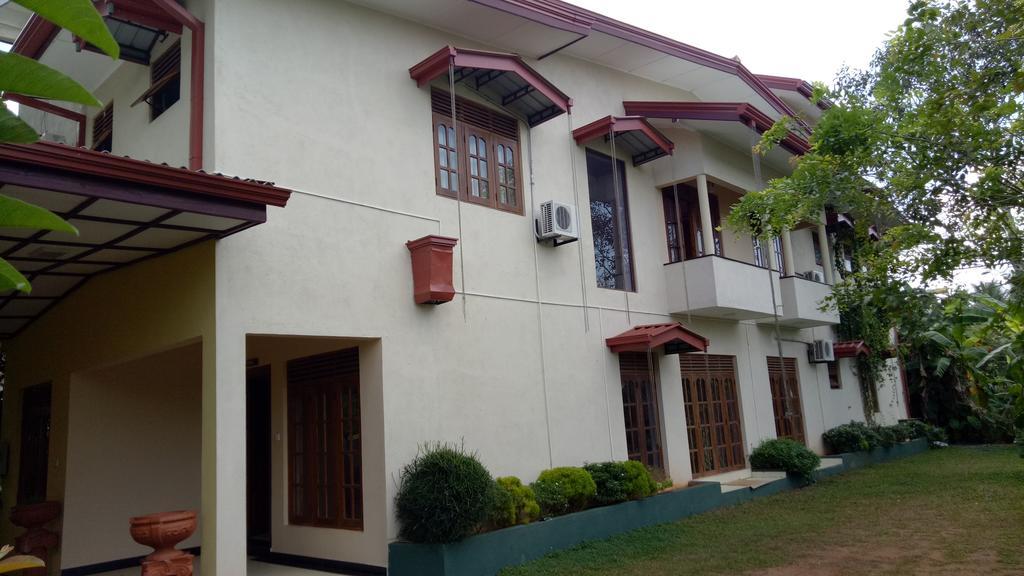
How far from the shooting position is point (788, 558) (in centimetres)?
889

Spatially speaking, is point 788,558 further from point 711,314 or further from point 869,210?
point 711,314

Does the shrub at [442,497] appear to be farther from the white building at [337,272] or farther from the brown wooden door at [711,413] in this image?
the brown wooden door at [711,413]

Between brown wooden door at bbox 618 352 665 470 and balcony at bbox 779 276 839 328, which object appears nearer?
brown wooden door at bbox 618 352 665 470

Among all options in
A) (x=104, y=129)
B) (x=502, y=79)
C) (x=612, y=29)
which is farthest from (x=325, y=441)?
(x=612, y=29)

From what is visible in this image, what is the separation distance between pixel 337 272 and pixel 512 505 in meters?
3.44

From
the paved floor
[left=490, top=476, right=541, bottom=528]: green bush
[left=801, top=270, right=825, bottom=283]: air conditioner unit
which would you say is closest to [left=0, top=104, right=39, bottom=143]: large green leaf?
[left=490, top=476, right=541, bottom=528]: green bush

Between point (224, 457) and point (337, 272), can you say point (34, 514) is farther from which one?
point (337, 272)

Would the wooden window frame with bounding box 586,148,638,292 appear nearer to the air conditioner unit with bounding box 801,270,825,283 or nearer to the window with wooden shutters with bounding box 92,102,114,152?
the air conditioner unit with bounding box 801,270,825,283

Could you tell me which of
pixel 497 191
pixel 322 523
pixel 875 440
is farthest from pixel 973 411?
pixel 322 523

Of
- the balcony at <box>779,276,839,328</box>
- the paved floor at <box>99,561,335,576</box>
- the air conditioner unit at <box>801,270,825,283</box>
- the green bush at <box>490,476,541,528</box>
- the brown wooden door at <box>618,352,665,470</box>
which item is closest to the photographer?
the green bush at <box>490,476,541,528</box>

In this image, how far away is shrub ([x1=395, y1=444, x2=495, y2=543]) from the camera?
8.22 m

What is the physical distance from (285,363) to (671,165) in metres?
8.05

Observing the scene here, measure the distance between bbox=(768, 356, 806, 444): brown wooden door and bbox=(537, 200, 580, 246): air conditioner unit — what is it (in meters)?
7.00

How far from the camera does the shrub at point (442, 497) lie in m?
8.22
